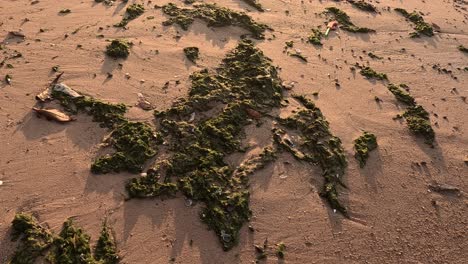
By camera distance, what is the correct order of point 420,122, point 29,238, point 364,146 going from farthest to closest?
point 420,122 → point 364,146 → point 29,238

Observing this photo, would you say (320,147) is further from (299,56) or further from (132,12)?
(132,12)

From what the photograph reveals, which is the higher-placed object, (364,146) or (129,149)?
(129,149)

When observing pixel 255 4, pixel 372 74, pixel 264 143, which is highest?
pixel 255 4

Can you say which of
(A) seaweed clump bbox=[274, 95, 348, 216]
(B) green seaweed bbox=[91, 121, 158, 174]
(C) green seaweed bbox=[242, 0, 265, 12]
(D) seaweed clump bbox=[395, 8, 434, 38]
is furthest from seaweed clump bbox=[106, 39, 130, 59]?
(D) seaweed clump bbox=[395, 8, 434, 38]

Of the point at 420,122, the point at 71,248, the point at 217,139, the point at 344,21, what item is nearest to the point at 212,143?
the point at 217,139

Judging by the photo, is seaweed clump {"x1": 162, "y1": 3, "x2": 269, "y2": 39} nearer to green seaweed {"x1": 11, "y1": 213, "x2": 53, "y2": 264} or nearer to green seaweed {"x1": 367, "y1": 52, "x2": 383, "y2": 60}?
green seaweed {"x1": 367, "y1": 52, "x2": 383, "y2": 60}

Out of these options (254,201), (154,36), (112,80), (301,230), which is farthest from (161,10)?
(301,230)

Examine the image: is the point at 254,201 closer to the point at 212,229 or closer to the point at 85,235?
the point at 212,229

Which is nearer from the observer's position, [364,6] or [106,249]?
[106,249]
